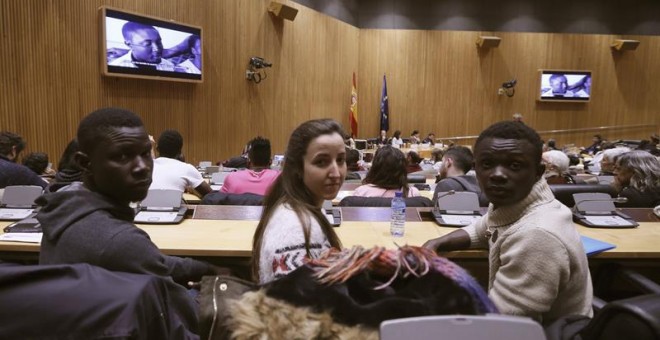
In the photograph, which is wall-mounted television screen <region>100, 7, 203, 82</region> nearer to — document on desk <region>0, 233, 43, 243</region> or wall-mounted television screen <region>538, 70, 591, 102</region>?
document on desk <region>0, 233, 43, 243</region>

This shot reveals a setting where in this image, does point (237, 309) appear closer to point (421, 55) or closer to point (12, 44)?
point (12, 44)

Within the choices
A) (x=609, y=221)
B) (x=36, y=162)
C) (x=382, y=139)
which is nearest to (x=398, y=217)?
(x=609, y=221)

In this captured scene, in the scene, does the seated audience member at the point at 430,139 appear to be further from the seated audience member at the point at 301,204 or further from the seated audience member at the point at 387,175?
the seated audience member at the point at 301,204

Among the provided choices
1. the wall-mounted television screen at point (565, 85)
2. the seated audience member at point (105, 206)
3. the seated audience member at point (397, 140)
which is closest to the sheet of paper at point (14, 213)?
the seated audience member at point (105, 206)

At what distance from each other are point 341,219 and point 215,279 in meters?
2.35

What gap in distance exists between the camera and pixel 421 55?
50.0 feet

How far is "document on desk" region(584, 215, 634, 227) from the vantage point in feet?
10.3

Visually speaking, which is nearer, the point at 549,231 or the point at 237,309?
the point at 237,309

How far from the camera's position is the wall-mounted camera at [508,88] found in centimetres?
1532

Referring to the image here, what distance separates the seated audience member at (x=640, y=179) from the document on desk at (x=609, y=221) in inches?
27.1

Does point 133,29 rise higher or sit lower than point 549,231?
higher

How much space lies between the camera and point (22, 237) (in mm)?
2752

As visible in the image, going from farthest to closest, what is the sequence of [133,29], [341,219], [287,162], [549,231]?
[133,29] < [341,219] < [287,162] < [549,231]

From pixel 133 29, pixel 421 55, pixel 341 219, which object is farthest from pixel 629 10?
pixel 341 219
